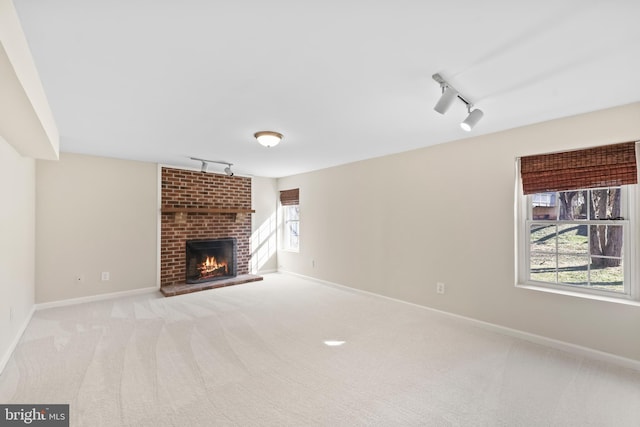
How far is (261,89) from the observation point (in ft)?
6.82

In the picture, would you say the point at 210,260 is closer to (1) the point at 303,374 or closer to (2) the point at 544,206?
(1) the point at 303,374

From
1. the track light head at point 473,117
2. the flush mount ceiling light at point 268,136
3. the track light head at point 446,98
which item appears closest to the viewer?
the track light head at point 446,98

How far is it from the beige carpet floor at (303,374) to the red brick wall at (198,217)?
151 centimetres

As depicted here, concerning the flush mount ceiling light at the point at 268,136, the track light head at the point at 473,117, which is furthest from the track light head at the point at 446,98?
the flush mount ceiling light at the point at 268,136

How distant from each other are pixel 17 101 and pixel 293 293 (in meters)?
3.84

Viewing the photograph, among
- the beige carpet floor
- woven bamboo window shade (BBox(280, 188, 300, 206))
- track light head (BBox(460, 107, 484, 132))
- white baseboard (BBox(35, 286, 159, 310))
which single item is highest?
track light head (BBox(460, 107, 484, 132))

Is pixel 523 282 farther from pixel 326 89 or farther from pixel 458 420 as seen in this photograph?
pixel 326 89

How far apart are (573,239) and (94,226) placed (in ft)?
20.1

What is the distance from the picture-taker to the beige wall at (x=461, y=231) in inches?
98.9

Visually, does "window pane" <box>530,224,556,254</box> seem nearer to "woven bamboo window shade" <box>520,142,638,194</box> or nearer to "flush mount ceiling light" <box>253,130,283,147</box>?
"woven bamboo window shade" <box>520,142,638,194</box>

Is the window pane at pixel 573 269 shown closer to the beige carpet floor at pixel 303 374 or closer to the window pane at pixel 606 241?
the window pane at pixel 606 241

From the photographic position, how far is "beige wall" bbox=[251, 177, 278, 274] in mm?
6062

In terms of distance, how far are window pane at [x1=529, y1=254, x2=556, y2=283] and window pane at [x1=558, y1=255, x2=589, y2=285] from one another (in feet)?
0.18

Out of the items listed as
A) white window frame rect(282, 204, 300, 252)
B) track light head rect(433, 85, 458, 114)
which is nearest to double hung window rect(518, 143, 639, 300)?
track light head rect(433, 85, 458, 114)
